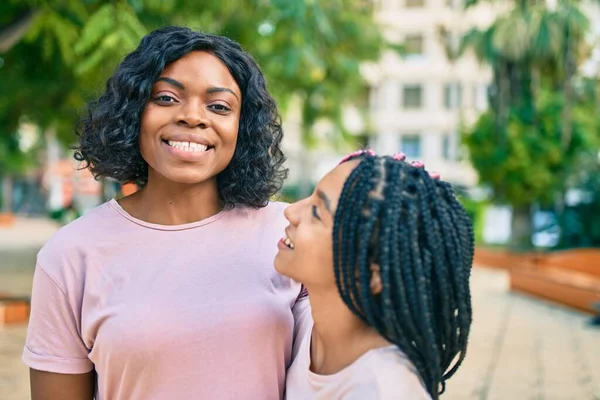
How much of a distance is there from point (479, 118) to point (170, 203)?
63.1 feet

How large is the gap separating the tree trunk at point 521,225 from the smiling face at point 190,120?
62.0 feet

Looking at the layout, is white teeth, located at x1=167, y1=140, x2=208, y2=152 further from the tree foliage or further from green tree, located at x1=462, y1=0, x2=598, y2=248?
green tree, located at x1=462, y1=0, x2=598, y2=248

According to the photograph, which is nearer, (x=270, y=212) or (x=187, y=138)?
(x=187, y=138)

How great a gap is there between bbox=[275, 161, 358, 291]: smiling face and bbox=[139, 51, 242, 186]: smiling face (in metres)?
0.35

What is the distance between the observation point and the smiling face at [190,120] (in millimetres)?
1867

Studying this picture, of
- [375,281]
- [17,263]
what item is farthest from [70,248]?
[17,263]

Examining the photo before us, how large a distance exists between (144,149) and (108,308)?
434 mm

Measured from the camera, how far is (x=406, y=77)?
124 ft

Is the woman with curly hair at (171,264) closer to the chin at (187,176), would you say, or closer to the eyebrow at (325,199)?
the chin at (187,176)

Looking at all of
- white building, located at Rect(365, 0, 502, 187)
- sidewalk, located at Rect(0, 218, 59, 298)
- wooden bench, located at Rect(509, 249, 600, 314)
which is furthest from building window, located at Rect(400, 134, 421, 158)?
wooden bench, located at Rect(509, 249, 600, 314)

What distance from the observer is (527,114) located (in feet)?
63.9

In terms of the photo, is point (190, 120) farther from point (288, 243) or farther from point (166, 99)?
point (288, 243)

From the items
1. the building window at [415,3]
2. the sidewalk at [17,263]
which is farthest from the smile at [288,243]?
the building window at [415,3]

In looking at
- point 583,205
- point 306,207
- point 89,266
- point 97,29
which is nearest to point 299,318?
point 306,207
